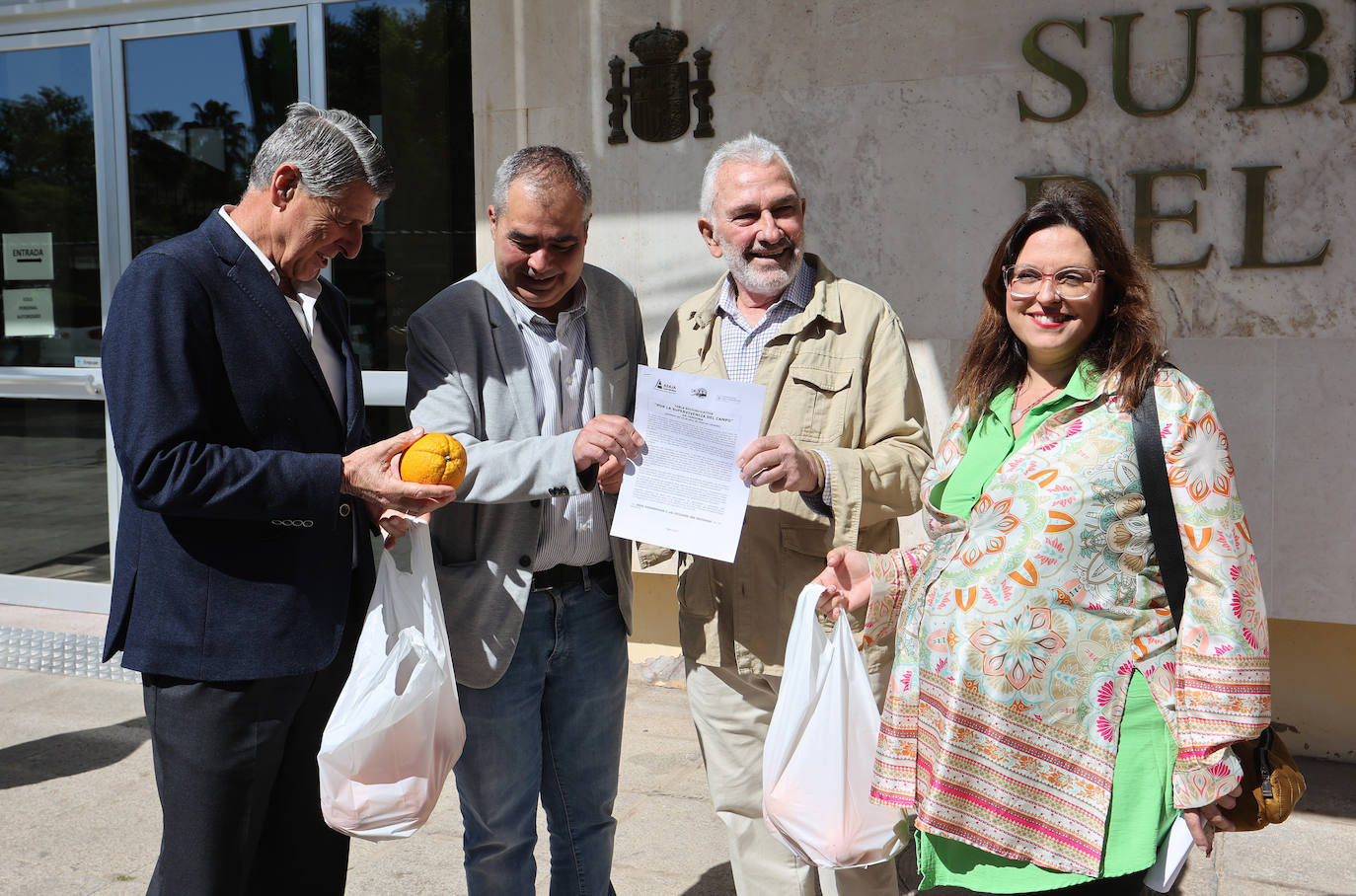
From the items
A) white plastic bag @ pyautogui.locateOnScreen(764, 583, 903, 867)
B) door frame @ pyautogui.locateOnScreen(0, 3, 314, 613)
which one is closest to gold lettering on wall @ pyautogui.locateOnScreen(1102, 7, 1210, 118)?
white plastic bag @ pyautogui.locateOnScreen(764, 583, 903, 867)

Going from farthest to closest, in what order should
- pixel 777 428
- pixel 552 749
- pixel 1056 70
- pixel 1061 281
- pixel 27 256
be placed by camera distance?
pixel 27 256 < pixel 1056 70 < pixel 552 749 < pixel 777 428 < pixel 1061 281

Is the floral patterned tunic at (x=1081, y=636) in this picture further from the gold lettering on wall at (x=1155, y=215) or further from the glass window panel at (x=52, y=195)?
the glass window panel at (x=52, y=195)

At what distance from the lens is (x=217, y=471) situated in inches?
85.3

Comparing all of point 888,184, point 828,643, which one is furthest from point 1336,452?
point 828,643

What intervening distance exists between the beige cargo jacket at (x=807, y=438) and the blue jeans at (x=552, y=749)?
0.89 ft

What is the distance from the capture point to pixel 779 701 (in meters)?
2.42

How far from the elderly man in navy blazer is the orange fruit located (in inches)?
1.1

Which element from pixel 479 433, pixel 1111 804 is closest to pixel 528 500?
pixel 479 433

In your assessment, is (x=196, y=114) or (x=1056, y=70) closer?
(x=1056, y=70)

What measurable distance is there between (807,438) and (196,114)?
4992 millimetres

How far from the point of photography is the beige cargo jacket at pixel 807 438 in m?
2.72

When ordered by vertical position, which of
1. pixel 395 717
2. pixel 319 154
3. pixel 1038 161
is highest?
pixel 1038 161

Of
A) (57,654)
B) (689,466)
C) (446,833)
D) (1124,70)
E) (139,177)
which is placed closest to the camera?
(689,466)

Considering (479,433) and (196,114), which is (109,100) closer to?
(196,114)
